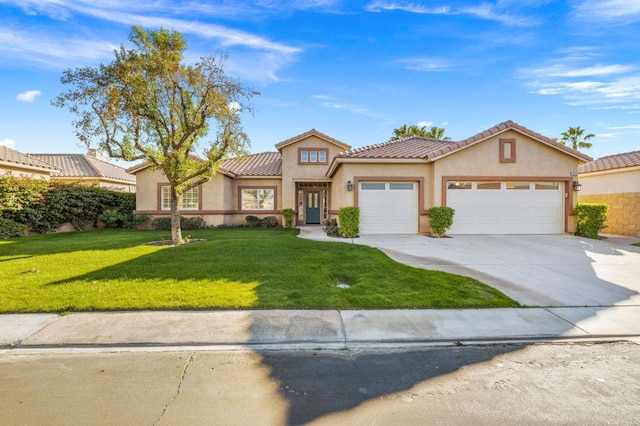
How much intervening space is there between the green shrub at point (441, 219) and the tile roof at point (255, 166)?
10.2 meters

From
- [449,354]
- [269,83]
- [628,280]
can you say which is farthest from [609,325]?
[269,83]

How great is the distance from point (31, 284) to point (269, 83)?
33.9 ft

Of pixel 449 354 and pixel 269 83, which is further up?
pixel 269 83

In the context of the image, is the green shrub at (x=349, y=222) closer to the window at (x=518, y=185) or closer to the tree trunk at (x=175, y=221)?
the tree trunk at (x=175, y=221)

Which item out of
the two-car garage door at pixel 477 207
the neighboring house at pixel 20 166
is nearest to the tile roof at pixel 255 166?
the two-car garage door at pixel 477 207

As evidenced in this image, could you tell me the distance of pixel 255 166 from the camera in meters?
21.3

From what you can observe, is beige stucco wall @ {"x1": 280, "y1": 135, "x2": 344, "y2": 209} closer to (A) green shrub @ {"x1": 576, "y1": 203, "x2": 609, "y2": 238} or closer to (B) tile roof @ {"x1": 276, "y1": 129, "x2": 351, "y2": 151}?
(B) tile roof @ {"x1": 276, "y1": 129, "x2": 351, "y2": 151}

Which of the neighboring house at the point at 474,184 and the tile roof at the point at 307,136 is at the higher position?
the tile roof at the point at 307,136

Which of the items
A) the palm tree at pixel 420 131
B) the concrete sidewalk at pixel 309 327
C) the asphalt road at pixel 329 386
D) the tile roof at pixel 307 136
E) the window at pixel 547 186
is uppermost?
the palm tree at pixel 420 131

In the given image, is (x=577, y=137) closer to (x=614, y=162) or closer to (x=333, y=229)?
(x=614, y=162)

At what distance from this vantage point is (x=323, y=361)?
3688 millimetres

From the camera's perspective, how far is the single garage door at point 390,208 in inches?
555

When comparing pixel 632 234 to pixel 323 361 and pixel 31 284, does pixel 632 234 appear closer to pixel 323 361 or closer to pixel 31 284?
pixel 323 361

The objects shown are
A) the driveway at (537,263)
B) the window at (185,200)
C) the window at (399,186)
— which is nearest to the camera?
the driveway at (537,263)
